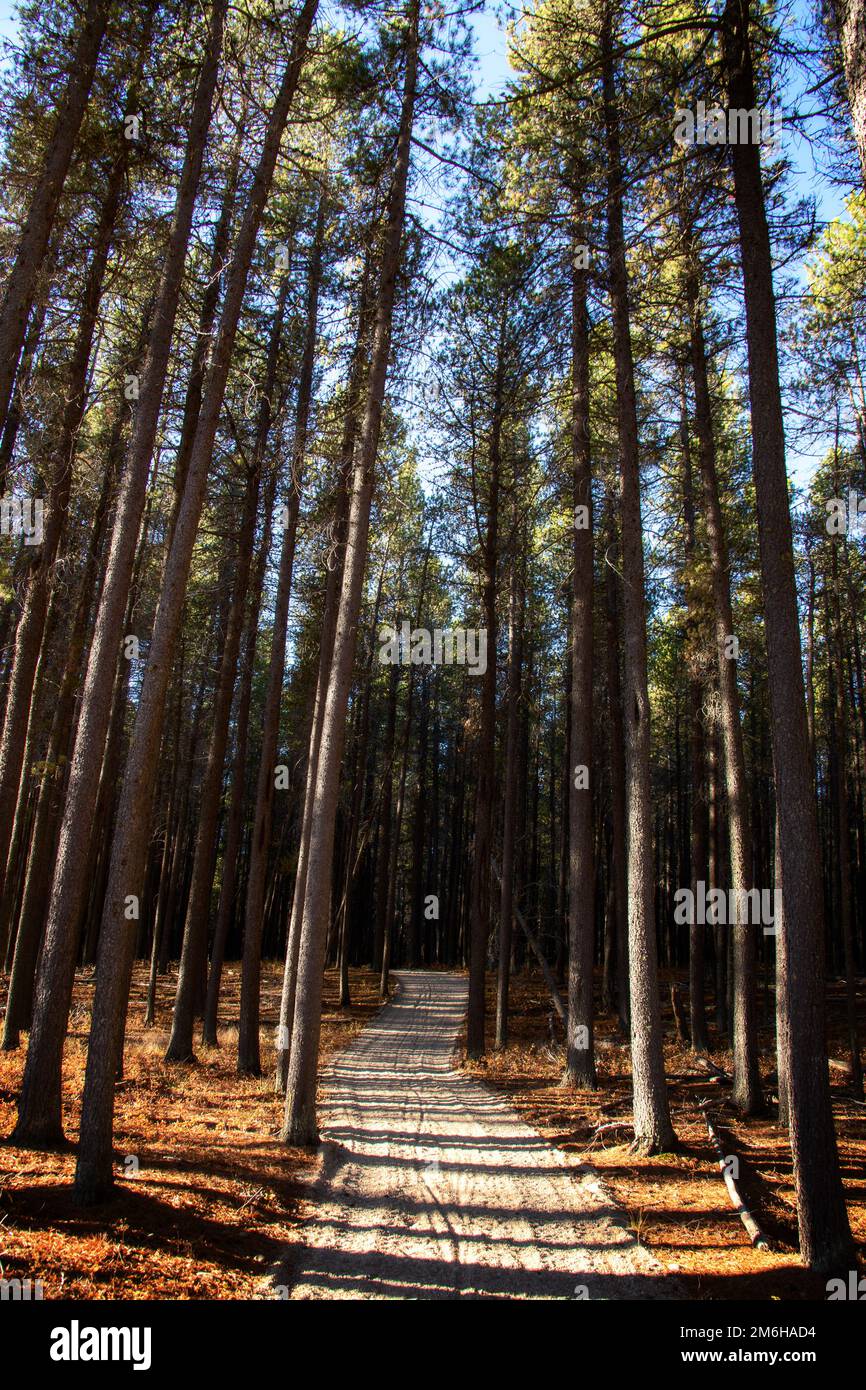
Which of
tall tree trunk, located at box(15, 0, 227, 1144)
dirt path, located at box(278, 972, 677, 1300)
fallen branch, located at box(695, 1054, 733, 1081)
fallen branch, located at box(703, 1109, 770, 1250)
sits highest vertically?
tall tree trunk, located at box(15, 0, 227, 1144)

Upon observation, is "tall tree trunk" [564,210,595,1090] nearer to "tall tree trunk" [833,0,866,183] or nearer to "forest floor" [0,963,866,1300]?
"forest floor" [0,963,866,1300]

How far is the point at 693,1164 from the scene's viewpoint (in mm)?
8219

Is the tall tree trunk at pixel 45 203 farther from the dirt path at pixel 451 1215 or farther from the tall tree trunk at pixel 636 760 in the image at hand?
the dirt path at pixel 451 1215

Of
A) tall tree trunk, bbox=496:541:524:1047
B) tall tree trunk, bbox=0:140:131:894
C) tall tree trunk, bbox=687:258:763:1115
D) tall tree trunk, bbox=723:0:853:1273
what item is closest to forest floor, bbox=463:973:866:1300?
Result: tall tree trunk, bbox=723:0:853:1273

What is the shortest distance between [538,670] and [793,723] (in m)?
23.3

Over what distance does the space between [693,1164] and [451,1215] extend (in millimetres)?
3033

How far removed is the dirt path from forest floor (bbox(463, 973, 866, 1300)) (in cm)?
30

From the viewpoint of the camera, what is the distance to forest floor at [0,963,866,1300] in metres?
4.96

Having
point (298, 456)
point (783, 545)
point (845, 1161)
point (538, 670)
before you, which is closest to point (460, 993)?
point (538, 670)

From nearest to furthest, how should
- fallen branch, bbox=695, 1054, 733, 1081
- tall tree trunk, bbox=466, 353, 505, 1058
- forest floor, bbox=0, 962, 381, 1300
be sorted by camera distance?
1. forest floor, bbox=0, 962, 381, 1300
2. fallen branch, bbox=695, 1054, 733, 1081
3. tall tree trunk, bbox=466, 353, 505, 1058

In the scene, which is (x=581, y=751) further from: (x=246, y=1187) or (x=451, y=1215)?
(x=246, y=1187)
